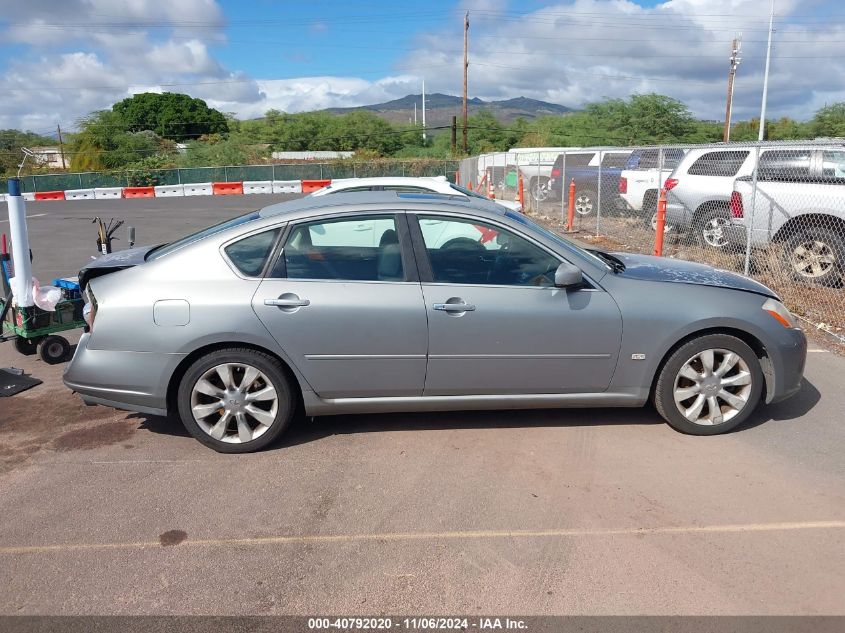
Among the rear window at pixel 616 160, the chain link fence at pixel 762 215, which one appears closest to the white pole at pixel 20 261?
the chain link fence at pixel 762 215

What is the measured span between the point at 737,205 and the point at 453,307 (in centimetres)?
703

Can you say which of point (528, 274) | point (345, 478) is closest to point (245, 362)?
point (345, 478)

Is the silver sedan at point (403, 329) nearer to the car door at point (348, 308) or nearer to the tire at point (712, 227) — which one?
the car door at point (348, 308)

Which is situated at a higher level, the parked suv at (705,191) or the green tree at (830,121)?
the green tree at (830,121)

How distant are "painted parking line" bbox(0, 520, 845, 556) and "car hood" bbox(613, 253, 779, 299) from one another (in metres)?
1.66

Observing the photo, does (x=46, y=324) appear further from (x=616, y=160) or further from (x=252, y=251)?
(x=616, y=160)

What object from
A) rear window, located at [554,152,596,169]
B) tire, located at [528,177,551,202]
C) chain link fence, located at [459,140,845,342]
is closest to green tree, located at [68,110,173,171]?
tire, located at [528,177,551,202]

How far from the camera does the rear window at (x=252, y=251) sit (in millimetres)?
4316

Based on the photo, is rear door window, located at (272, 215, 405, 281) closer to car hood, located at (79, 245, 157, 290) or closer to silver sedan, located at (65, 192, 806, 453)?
silver sedan, located at (65, 192, 806, 453)

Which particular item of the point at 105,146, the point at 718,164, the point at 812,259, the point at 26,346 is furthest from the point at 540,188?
the point at 105,146

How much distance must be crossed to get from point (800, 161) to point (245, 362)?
843cm

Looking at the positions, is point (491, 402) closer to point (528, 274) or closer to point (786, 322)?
point (528, 274)

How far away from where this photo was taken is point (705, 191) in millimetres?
10914

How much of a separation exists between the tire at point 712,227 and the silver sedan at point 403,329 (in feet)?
20.8
